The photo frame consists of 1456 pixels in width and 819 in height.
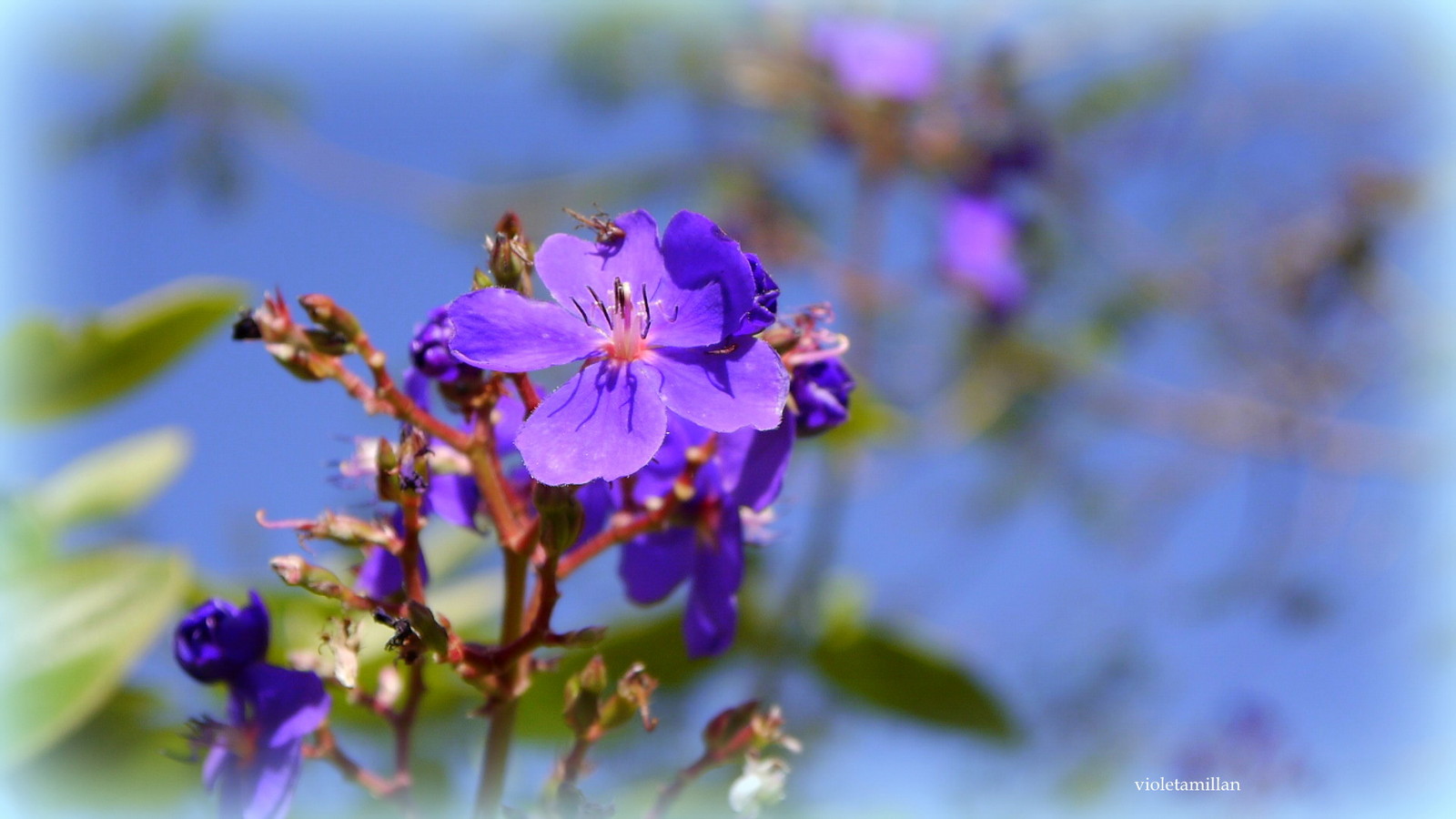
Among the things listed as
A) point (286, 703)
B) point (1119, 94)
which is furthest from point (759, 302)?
point (1119, 94)

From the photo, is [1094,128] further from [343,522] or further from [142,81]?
[343,522]

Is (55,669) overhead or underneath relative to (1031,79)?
underneath

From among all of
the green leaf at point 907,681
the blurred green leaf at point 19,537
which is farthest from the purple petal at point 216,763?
the green leaf at point 907,681

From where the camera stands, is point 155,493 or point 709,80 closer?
point 155,493

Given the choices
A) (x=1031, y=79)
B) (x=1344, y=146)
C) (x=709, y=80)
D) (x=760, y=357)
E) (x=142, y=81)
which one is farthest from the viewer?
(x=1344, y=146)

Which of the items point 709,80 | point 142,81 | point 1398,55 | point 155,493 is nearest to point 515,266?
point 155,493

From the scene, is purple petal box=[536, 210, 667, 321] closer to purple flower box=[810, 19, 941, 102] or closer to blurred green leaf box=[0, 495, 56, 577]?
blurred green leaf box=[0, 495, 56, 577]

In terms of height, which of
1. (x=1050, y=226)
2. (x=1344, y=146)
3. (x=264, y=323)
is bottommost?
(x=264, y=323)

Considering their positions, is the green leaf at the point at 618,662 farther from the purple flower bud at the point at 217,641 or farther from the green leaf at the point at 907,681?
the purple flower bud at the point at 217,641
